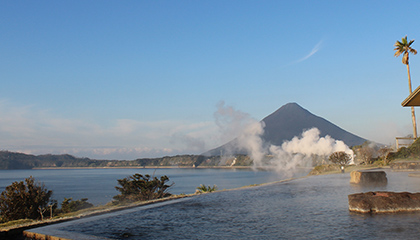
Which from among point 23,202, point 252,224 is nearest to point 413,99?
point 252,224

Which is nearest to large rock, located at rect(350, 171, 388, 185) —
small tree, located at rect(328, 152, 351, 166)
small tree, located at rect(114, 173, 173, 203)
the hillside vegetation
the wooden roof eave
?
the wooden roof eave

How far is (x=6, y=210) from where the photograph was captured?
715 inches

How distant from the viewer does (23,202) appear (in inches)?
745

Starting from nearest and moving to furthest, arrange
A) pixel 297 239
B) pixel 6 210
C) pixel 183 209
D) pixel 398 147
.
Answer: pixel 297 239 → pixel 183 209 → pixel 6 210 → pixel 398 147

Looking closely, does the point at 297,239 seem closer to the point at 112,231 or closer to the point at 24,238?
the point at 112,231

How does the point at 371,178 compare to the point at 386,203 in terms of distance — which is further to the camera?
the point at 371,178

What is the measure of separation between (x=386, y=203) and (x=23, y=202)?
17963 millimetres

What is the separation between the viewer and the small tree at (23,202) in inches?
715

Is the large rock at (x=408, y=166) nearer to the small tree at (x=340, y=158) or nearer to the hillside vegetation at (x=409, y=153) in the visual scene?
the hillside vegetation at (x=409, y=153)

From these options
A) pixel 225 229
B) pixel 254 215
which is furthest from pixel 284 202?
pixel 225 229

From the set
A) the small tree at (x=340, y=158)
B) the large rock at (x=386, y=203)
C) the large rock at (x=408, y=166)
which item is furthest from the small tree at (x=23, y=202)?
the small tree at (x=340, y=158)

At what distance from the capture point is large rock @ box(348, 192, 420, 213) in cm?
959

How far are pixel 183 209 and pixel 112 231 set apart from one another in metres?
4.07

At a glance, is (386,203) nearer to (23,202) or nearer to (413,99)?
(413,99)
